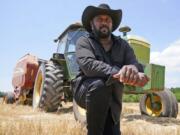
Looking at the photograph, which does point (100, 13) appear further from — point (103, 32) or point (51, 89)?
point (51, 89)

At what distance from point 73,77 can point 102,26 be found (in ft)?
20.1

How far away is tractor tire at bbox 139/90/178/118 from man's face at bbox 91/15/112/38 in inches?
244

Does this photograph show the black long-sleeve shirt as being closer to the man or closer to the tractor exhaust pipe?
the man

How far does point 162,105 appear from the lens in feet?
30.8

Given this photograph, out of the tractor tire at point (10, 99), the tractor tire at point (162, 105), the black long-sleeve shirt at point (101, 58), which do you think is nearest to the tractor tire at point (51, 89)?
the tractor tire at point (162, 105)

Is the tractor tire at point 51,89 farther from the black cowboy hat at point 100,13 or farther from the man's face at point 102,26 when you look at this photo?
the man's face at point 102,26

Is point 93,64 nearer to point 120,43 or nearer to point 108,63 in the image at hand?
point 108,63

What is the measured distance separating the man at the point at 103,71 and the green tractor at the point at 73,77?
509cm

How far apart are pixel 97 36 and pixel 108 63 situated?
0.28 metres

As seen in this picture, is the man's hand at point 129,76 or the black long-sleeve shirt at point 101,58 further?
the black long-sleeve shirt at point 101,58

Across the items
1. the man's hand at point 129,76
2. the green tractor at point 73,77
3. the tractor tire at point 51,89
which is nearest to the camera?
the man's hand at point 129,76

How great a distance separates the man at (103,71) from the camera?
3002 millimetres

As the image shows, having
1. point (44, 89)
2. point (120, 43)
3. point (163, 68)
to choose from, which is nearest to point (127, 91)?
point (163, 68)

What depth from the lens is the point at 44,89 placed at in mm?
9547
